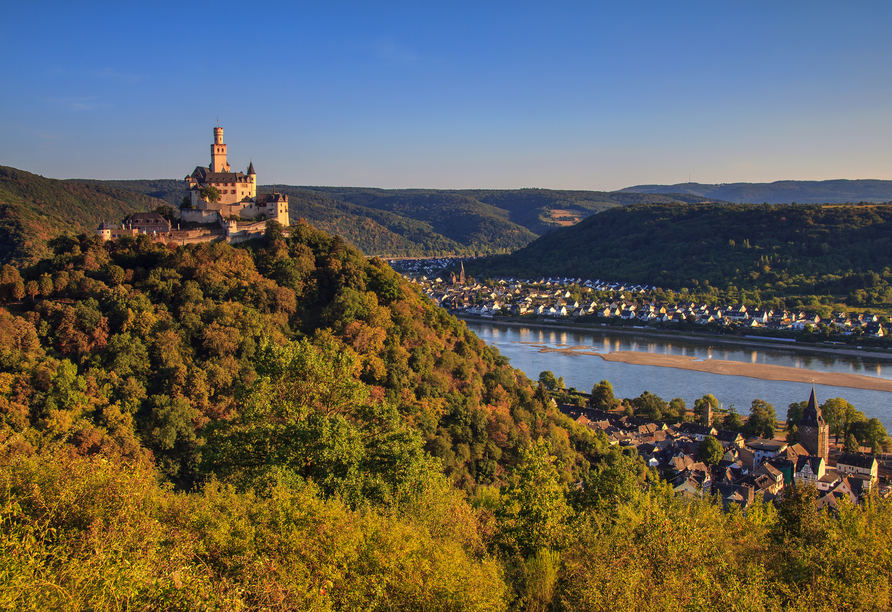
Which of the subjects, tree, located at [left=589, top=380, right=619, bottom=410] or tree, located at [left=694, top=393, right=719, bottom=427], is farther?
tree, located at [left=589, top=380, right=619, bottom=410]

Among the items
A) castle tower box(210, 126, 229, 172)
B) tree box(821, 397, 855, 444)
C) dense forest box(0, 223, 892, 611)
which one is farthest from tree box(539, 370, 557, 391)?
castle tower box(210, 126, 229, 172)

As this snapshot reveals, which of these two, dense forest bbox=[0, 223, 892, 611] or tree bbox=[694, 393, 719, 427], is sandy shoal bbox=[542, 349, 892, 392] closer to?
tree bbox=[694, 393, 719, 427]

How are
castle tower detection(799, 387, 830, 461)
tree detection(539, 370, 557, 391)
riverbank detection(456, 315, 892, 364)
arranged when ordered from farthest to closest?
riverbank detection(456, 315, 892, 364) → tree detection(539, 370, 557, 391) → castle tower detection(799, 387, 830, 461)

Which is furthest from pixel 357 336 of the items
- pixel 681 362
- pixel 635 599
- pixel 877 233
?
pixel 877 233

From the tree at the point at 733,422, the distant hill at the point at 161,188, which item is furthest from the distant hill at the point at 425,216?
the tree at the point at 733,422

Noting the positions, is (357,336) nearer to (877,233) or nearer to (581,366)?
(581,366)

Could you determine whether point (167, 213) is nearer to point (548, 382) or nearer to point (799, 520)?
point (548, 382)
